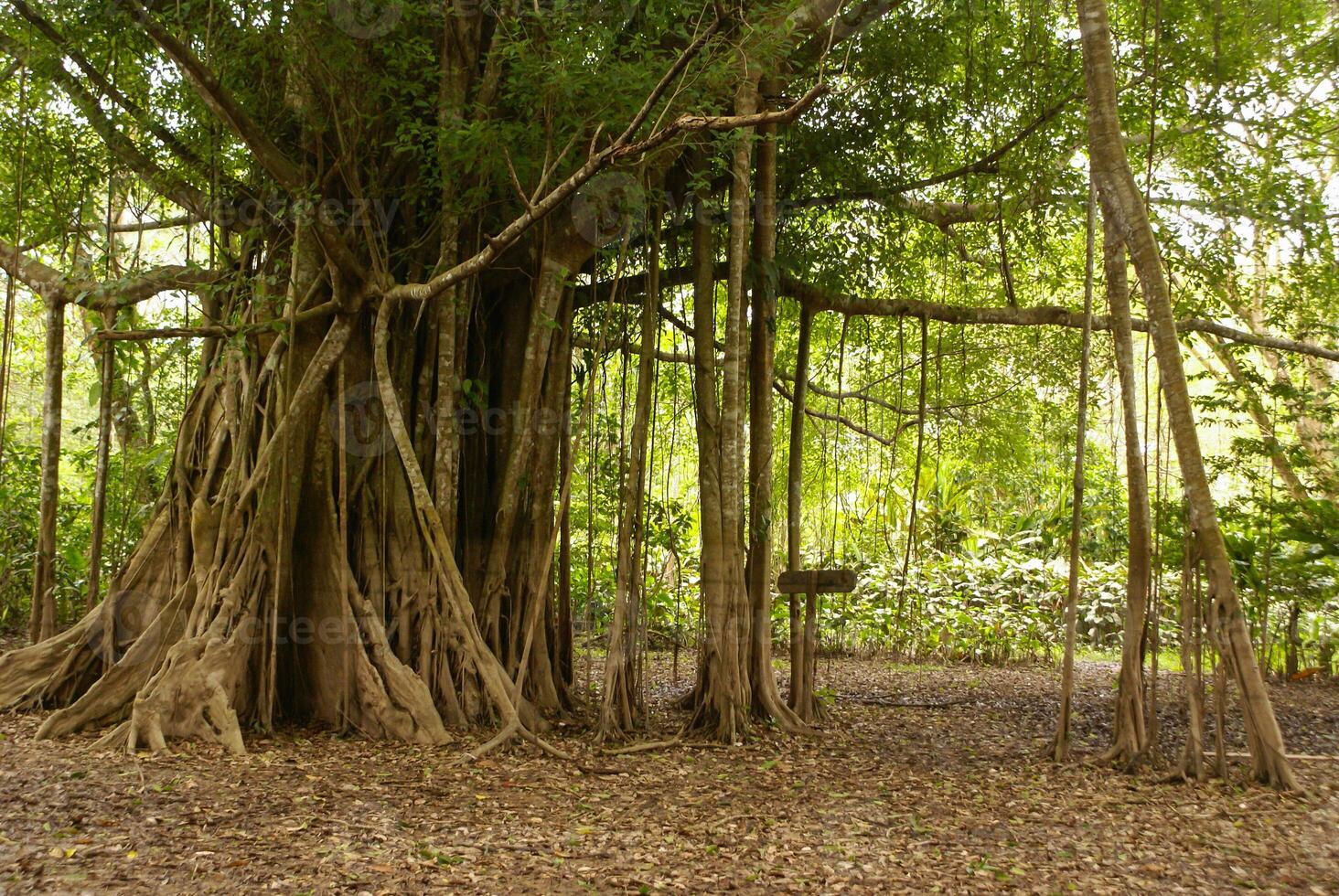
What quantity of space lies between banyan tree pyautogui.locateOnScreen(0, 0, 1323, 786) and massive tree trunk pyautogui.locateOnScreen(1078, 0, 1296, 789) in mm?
14

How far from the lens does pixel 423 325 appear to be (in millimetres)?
6105

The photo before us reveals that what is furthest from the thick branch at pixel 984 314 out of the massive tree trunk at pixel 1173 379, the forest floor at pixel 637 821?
the forest floor at pixel 637 821

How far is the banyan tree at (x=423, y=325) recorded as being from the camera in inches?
198

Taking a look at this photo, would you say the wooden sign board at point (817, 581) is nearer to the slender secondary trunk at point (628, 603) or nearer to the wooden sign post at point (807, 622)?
the wooden sign post at point (807, 622)

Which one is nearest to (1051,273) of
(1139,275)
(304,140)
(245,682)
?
(1139,275)

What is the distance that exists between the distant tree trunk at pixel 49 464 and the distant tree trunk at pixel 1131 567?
5.81 metres

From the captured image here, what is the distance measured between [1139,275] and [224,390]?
4.86 meters

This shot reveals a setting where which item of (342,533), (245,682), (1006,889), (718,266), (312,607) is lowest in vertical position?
(1006,889)

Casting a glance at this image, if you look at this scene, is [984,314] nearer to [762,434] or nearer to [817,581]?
[762,434]

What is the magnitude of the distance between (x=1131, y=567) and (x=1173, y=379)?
0.96 metres

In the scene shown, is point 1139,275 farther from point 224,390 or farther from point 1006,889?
point 224,390

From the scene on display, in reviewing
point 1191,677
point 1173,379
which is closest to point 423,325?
point 1173,379

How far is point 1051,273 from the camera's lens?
821 centimetres

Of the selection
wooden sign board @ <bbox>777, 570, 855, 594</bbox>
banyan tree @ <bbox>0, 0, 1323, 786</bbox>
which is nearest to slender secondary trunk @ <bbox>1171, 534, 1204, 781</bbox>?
banyan tree @ <bbox>0, 0, 1323, 786</bbox>
